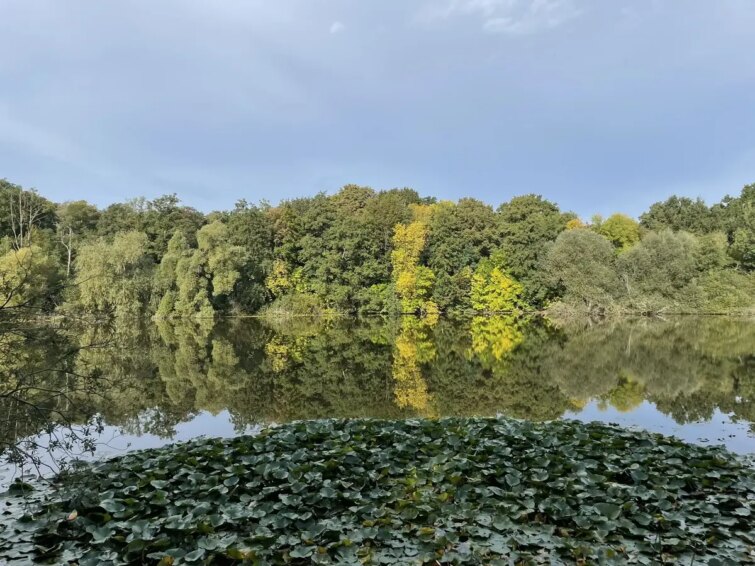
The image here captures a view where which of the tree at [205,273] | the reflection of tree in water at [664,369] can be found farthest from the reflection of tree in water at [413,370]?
the tree at [205,273]

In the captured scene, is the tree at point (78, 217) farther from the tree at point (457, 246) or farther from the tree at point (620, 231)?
the tree at point (620, 231)

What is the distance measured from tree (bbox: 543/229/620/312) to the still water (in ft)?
54.6

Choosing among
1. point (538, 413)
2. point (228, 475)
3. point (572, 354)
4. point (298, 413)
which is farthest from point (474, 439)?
point (572, 354)

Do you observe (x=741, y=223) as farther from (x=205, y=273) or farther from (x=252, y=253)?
(x=205, y=273)

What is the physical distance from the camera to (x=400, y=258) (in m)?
45.9

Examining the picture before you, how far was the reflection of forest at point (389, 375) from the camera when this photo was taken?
9.77m

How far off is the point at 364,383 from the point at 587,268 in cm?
3228

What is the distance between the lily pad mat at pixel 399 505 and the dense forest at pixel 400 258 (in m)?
32.8

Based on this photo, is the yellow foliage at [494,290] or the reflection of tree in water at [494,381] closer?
the reflection of tree in water at [494,381]

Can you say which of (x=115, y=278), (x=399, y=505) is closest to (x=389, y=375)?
(x=399, y=505)

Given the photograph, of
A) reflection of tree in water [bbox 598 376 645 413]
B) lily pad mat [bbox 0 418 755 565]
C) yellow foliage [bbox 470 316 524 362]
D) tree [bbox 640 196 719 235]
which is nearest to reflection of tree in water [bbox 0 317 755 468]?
reflection of tree in water [bbox 598 376 645 413]

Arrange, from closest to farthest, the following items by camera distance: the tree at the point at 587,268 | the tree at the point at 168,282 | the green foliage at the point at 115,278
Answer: the green foliage at the point at 115,278
the tree at the point at 587,268
the tree at the point at 168,282

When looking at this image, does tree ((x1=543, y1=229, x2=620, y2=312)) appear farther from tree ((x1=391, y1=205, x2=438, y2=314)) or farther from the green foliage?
the green foliage

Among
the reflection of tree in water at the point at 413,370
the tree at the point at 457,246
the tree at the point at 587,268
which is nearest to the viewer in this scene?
the reflection of tree in water at the point at 413,370
